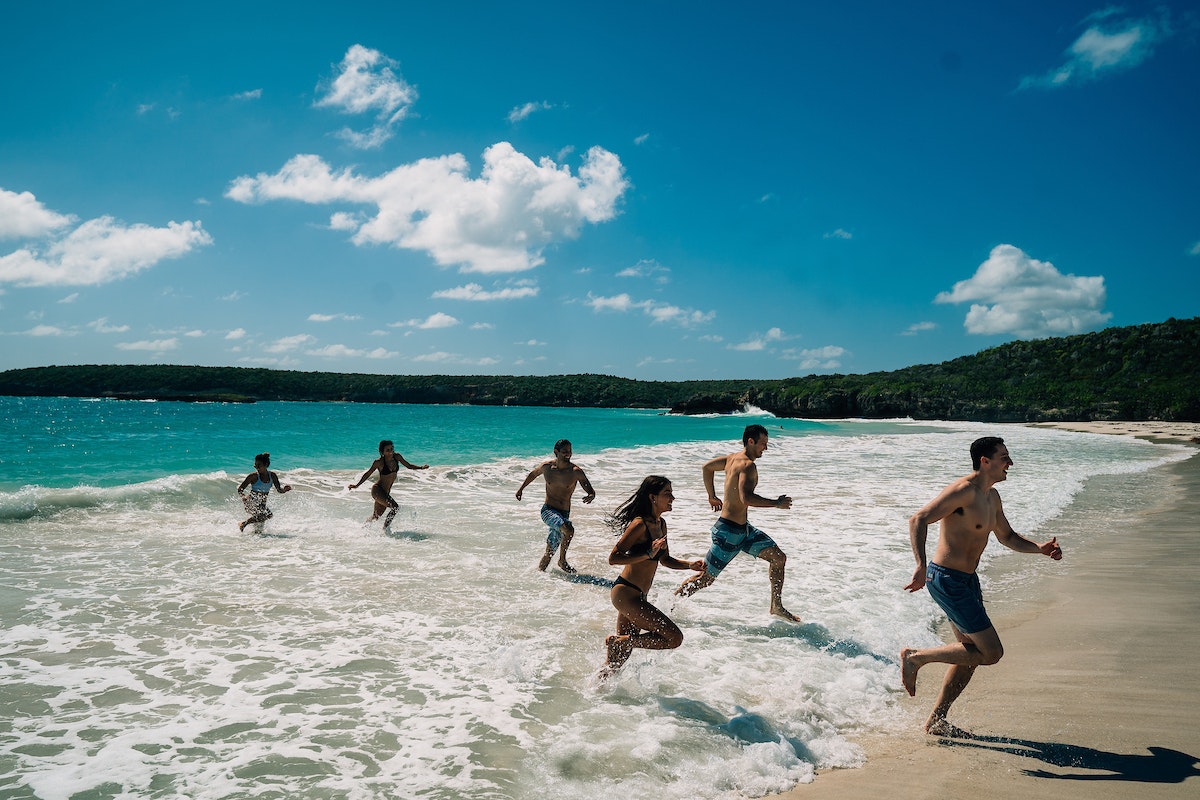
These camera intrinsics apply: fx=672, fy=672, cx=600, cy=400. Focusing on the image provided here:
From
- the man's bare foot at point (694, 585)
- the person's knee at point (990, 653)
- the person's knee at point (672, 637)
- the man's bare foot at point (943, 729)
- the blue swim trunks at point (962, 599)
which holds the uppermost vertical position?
the blue swim trunks at point (962, 599)

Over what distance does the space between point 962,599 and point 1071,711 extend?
4.59ft

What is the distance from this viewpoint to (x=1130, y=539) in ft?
35.8

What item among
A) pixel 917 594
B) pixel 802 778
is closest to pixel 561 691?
pixel 802 778

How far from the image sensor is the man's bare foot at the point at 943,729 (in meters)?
4.33

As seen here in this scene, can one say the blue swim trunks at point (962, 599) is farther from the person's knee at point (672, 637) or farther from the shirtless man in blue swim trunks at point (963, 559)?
the person's knee at point (672, 637)

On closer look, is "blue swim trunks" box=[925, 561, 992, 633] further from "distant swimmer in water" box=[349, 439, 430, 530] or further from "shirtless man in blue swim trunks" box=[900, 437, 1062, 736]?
"distant swimmer in water" box=[349, 439, 430, 530]

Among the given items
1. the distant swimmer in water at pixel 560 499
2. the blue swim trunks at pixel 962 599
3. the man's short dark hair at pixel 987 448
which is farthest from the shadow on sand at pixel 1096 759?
the distant swimmer in water at pixel 560 499

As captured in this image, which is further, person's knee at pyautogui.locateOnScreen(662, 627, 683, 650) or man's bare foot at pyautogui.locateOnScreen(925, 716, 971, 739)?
person's knee at pyautogui.locateOnScreen(662, 627, 683, 650)

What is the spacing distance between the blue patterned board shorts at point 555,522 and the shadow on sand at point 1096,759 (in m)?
5.47

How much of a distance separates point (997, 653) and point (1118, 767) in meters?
0.82

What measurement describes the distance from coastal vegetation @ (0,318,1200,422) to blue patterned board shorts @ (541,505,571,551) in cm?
7407

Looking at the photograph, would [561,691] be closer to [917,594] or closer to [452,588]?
[452,588]

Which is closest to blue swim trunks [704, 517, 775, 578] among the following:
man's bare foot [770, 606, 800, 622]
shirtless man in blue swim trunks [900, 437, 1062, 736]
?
man's bare foot [770, 606, 800, 622]

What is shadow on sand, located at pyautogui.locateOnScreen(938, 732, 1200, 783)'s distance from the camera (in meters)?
3.76
